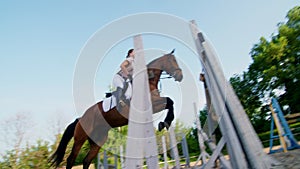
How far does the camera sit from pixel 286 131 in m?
4.43

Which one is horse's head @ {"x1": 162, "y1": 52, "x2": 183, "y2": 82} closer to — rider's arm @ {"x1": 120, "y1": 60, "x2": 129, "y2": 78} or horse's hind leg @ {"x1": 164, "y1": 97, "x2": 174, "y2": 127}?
horse's hind leg @ {"x1": 164, "y1": 97, "x2": 174, "y2": 127}

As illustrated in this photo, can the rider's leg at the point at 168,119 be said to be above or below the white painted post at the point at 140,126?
above

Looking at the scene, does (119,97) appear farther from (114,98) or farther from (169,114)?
(169,114)

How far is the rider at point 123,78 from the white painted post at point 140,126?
117cm

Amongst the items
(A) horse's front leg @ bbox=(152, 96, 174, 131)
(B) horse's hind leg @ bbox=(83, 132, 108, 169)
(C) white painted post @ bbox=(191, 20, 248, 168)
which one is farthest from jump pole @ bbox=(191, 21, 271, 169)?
(B) horse's hind leg @ bbox=(83, 132, 108, 169)

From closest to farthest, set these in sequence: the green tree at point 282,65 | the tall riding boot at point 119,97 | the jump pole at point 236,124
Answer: the jump pole at point 236,124
the tall riding boot at point 119,97
the green tree at point 282,65

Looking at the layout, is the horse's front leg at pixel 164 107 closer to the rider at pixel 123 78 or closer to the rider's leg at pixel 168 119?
the rider's leg at pixel 168 119

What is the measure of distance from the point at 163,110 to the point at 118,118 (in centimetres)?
72

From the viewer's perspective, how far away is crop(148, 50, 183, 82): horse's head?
3691 millimetres

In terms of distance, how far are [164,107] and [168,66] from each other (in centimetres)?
66

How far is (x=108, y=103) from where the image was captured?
3.74 m

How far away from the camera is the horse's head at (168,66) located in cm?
369

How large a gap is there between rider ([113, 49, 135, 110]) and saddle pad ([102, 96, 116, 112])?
0.11 meters

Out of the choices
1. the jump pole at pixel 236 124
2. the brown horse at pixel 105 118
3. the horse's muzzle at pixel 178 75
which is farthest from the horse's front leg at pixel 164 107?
the jump pole at pixel 236 124
